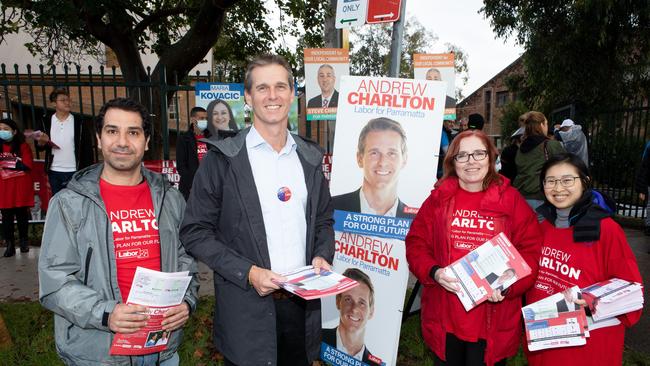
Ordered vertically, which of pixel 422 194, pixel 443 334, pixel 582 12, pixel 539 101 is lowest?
pixel 443 334

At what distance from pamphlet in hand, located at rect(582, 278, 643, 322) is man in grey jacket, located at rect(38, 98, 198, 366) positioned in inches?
74.1

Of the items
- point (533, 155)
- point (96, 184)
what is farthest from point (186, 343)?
point (533, 155)

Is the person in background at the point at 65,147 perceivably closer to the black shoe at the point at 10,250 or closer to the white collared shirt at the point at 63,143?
the white collared shirt at the point at 63,143

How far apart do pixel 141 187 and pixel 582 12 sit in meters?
14.1

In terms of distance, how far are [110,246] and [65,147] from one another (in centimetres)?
474

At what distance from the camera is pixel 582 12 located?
1250 cm

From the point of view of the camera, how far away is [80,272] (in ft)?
6.20

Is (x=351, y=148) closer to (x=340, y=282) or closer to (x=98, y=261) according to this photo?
(x=340, y=282)

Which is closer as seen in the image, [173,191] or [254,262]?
[254,262]

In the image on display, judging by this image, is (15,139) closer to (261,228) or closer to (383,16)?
(383,16)

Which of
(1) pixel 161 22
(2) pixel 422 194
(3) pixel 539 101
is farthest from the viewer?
(3) pixel 539 101

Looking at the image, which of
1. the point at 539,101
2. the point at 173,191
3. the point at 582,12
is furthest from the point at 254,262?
the point at 539,101

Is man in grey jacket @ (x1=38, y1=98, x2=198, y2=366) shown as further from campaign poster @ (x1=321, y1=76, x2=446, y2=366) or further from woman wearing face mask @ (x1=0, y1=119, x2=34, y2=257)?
woman wearing face mask @ (x1=0, y1=119, x2=34, y2=257)

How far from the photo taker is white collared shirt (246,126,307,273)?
2.06m
